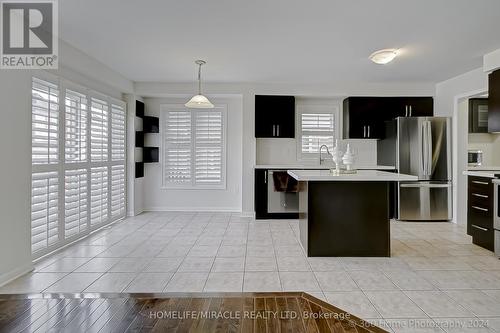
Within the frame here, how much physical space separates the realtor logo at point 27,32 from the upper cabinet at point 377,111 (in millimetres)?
4642

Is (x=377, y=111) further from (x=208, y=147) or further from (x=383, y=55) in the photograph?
(x=208, y=147)

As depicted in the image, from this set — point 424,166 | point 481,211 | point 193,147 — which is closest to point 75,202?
point 193,147

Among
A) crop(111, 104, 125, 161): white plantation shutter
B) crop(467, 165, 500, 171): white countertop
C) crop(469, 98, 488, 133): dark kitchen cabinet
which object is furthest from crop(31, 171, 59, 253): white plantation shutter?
crop(469, 98, 488, 133): dark kitchen cabinet

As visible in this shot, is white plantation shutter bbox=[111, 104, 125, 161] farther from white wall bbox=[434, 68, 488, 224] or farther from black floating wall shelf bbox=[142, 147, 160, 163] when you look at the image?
white wall bbox=[434, 68, 488, 224]

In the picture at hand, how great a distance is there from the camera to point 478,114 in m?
5.06

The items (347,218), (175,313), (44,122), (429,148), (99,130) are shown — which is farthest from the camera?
(429,148)

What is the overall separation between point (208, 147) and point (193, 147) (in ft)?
1.00

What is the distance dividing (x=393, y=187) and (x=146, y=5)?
473cm

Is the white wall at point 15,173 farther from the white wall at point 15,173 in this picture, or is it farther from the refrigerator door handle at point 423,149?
the refrigerator door handle at point 423,149

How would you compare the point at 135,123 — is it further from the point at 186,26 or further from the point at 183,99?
the point at 186,26

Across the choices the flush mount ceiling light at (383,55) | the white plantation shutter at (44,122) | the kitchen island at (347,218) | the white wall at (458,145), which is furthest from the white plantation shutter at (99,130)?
the white wall at (458,145)

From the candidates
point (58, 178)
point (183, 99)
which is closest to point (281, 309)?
point (58, 178)

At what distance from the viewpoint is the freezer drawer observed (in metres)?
5.09

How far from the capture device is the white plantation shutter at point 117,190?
496 centimetres
